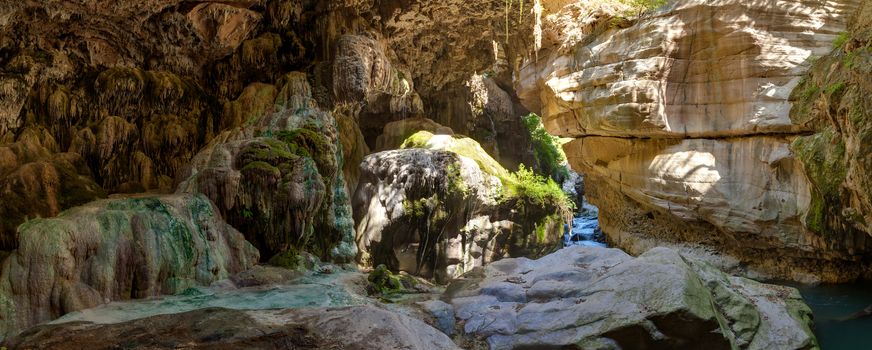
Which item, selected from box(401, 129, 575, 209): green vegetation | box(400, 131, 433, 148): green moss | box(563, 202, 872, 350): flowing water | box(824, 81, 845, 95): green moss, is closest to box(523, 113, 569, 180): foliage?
box(400, 131, 433, 148): green moss

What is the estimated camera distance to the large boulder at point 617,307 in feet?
17.6

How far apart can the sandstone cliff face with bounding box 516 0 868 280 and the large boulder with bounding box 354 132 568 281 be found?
3143 mm

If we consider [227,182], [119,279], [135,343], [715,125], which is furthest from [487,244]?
[135,343]

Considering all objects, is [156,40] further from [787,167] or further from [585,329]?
[787,167]

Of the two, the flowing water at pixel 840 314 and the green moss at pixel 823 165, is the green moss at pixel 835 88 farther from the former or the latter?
the flowing water at pixel 840 314

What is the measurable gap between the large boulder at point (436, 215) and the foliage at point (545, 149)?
10890mm

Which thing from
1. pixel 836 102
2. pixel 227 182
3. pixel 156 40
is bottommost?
pixel 227 182

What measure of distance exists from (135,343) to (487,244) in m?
10.7

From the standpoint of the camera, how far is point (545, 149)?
26375 mm

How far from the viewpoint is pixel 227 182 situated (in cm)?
941

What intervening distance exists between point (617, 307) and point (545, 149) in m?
21.2

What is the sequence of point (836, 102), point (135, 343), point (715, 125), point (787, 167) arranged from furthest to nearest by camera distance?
point (715, 125) < point (787, 167) < point (836, 102) < point (135, 343)

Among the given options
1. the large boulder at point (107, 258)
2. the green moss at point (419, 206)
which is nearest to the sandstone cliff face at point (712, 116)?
the green moss at point (419, 206)

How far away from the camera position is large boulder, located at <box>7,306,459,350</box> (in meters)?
4.61
